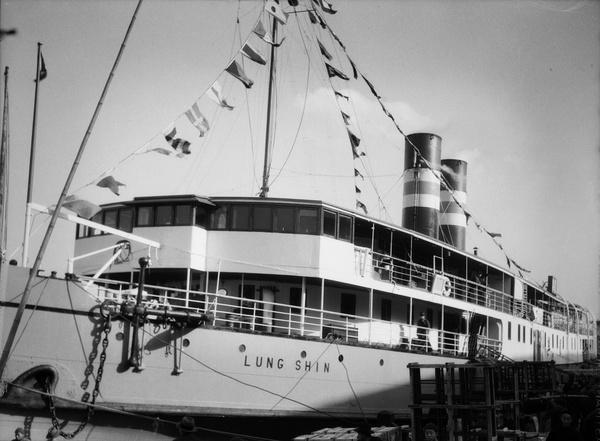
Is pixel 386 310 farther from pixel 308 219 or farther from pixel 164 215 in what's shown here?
pixel 164 215

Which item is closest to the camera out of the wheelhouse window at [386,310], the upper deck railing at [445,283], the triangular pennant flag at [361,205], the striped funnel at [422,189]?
the upper deck railing at [445,283]

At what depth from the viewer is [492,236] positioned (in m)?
23.0

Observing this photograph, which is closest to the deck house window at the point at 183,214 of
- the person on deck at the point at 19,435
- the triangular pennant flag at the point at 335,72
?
the triangular pennant flag at the point at 335,72

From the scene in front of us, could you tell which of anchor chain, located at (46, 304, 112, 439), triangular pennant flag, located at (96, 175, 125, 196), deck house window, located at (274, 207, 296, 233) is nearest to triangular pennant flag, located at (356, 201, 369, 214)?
deck house window, located at (274, 207, 296, 233)

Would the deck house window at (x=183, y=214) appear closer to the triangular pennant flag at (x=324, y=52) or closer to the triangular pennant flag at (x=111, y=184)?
the triangular pennant flag at (x=111, y=184)

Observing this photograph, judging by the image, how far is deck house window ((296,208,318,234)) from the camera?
52.8 feet

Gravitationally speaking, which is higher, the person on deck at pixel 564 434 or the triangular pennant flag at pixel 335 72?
the triangular pennant flag at pixel 335 72

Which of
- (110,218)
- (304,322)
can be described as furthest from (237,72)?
(304,322)

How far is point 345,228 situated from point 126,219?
4986 mm

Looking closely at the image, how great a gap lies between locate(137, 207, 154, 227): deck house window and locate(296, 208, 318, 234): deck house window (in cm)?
329

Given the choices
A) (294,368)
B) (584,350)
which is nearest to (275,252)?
(294,368)

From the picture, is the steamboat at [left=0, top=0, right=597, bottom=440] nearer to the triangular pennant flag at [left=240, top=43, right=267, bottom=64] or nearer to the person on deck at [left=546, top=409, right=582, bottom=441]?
the triangular pennant flag at [left=240, top=43, right=267, bottom=64]

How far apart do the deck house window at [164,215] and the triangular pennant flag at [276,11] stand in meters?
4.69

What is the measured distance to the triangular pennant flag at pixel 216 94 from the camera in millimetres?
14930
